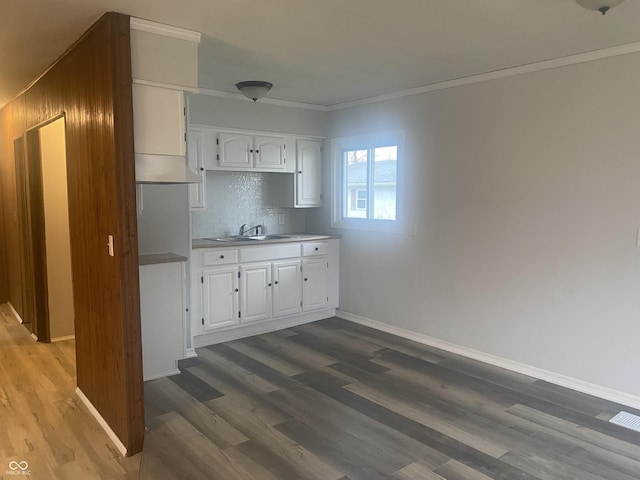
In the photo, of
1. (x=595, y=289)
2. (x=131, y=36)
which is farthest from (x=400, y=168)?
(x=131, y=36)

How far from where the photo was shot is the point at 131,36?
8.72ft

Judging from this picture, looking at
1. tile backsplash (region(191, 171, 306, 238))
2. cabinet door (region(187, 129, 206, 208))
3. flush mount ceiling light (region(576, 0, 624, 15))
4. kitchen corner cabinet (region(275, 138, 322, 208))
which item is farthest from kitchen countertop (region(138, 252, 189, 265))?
flush mount ceiling light (region(576, 0, 624, 15))

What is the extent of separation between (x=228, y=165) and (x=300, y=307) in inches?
66.1

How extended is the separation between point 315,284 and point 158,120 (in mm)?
2917

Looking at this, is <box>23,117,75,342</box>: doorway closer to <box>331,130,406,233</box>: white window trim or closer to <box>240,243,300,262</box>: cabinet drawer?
<box>240,243,300,262</box>: cabinet drawer

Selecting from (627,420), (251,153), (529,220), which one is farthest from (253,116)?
(627,420)

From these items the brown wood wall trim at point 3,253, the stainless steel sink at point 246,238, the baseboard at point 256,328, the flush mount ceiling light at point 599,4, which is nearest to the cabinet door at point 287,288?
the baseboard at point 256,328

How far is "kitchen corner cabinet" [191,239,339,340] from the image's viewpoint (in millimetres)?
4430

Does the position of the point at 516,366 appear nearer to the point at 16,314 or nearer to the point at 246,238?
the point at 246,238

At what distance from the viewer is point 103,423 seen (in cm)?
301

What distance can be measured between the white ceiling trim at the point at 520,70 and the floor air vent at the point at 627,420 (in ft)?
7.82

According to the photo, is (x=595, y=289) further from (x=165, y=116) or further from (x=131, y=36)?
(x=131, y=36)

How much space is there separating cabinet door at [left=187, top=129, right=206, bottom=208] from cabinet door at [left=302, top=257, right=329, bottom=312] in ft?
4.28

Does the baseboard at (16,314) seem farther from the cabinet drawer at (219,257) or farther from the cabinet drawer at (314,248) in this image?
the cabinet drawer at (314,248)
